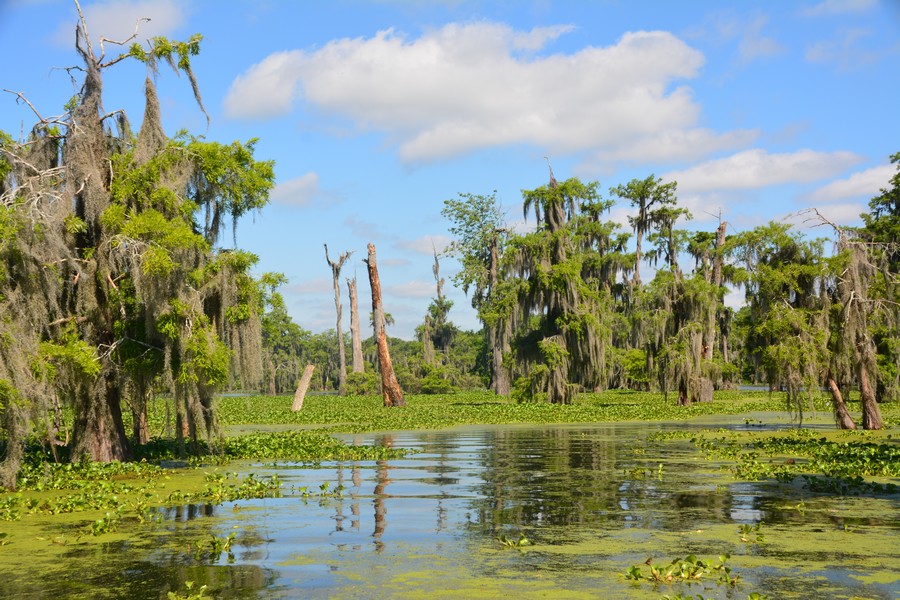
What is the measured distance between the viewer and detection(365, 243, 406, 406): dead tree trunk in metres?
52.1

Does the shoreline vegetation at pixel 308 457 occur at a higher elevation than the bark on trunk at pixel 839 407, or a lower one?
lower

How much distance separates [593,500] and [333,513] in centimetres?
432

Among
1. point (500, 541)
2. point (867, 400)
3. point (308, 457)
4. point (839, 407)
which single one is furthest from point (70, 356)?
point (867, 400)

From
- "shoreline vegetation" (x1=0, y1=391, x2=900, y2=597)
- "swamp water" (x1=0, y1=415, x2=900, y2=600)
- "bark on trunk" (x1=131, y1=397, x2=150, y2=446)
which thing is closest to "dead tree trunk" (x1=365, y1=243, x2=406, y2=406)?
"shoreline vegetation" (x1=0, y1=391, x2=900, y2=597)

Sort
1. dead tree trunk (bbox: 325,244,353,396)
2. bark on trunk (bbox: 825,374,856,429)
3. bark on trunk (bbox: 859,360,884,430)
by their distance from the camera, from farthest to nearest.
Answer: dead tree trunk (bbox: 325,244,353,396), bark on trunk (bbox: 825,374,856,429), bark on trunk (bbox: 859,360,884,430)

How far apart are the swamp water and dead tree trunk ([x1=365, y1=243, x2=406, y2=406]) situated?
1292 inches

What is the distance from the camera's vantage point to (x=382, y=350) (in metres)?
55.1

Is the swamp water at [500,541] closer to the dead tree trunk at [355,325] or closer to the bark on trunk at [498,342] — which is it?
the bark on trunk at [498,342]

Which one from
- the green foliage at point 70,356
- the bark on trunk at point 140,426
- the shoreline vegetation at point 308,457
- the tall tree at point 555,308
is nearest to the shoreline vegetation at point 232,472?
the shoreline vegetation at point 308,457

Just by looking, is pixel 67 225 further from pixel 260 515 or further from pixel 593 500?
pixel 593 500

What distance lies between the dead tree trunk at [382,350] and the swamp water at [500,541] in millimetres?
32804

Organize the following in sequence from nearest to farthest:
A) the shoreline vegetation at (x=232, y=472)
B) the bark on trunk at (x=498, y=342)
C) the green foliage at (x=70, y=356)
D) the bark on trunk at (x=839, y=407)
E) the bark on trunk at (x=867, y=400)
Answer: the shoreline vegetation at (x=232, y=472) → the green foliage at (x=70, y=356) → the bark on trunk at (x=867, y=400) → the bark on trunk at (x=839, y=407) → the bark on trunk at (x=498, y=342)

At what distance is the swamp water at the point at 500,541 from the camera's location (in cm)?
939

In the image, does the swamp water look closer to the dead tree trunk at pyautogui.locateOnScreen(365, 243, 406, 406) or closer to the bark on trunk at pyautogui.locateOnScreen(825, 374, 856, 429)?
the bark on trunk at pyautogui.locateOnScreen(825, 374, 856, 429)
